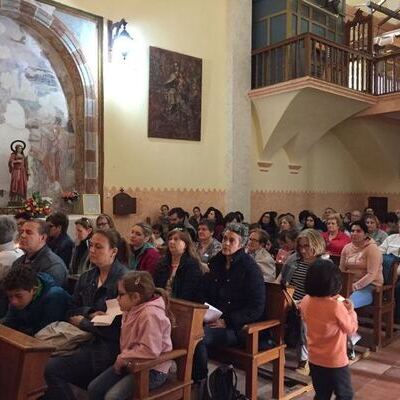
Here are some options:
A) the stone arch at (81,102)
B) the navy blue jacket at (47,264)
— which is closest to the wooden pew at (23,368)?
the navy blue jacket at (47,264)

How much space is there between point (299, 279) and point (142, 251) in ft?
4.97

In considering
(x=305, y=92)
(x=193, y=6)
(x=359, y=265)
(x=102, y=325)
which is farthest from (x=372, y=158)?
(x=102, y=325)

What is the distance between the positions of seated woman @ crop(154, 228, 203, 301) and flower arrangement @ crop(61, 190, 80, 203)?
4558mm

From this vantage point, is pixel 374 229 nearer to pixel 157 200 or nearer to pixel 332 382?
pixel 157 200

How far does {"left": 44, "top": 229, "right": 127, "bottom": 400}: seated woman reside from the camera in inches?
111

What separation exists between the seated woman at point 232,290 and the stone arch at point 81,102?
5.13m

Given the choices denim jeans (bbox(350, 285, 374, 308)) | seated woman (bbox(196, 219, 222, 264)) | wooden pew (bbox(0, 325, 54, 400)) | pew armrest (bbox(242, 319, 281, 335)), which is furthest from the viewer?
seated woman (bbox(196, 219, 222, 264))

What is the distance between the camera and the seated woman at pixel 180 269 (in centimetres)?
366

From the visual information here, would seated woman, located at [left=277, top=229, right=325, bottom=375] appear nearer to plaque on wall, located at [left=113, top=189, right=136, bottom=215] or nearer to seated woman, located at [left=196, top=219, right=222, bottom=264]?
seated woman, located at [left=196, top=219, right=222, bottom=264]

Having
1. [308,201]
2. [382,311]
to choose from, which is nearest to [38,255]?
[382,311]

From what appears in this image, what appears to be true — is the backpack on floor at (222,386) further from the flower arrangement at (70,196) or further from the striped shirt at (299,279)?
the flower arrangement at (70,196)

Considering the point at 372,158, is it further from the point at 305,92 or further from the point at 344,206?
the point at 305,92

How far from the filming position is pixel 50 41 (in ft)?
26.6

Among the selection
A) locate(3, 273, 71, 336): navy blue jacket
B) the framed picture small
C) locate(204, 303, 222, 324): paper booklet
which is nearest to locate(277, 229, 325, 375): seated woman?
locate(204, 303, 222, 324): paper booklet
